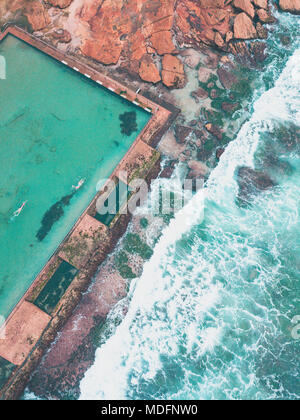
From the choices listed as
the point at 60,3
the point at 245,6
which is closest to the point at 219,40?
the point at 245,6

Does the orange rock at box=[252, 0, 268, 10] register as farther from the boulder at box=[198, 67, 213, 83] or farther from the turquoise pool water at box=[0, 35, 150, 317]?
the turquoise pool water at box=[0, 35, 150, 317]

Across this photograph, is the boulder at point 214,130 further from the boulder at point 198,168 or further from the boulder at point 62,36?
the boulder at point 62,36

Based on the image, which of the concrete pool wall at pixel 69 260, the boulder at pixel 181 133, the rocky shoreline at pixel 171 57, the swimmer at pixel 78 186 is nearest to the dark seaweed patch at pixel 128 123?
the concrete pool wall at pixel 69 260

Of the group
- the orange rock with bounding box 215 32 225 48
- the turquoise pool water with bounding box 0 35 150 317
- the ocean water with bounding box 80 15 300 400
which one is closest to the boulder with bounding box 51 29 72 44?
the turquoise pool water with bounding box 0 35 150 317

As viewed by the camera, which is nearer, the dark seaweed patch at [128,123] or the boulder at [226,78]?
the dark seaweed patch at [128,123]

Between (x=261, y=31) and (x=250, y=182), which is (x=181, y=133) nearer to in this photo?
(x=250, y=182)

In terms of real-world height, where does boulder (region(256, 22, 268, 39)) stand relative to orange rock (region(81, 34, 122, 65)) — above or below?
above
